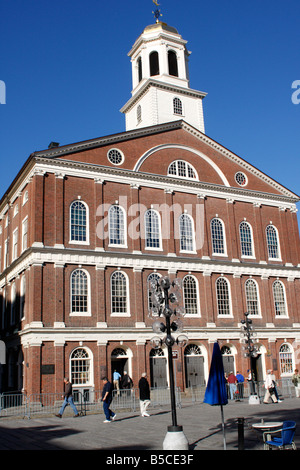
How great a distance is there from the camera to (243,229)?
41.5m

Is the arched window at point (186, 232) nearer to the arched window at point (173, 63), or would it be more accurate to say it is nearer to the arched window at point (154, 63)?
the arched window at point (154, 63)

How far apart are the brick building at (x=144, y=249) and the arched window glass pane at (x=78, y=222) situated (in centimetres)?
8

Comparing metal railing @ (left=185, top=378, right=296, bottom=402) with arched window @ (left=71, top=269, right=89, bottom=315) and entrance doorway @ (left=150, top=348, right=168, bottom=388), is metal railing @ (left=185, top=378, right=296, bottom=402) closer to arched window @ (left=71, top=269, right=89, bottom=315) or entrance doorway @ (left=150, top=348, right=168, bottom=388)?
entrance doorway @ (left=150, top=348, right=168, bottom=388)

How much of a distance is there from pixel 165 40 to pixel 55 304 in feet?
91.7

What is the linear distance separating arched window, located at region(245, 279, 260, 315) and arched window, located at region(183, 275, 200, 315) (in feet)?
16.3

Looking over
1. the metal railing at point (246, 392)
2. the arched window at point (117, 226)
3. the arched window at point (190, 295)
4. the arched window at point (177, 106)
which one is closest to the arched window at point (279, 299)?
the metal railing at point (246, 392)

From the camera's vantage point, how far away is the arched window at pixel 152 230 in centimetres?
3641

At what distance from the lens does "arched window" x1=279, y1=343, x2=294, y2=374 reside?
39.4 m

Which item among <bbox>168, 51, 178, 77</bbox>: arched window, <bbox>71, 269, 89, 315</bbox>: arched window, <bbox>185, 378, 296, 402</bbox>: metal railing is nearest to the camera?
<bbox>185, 378, 296, 402</bbox>: metal railing

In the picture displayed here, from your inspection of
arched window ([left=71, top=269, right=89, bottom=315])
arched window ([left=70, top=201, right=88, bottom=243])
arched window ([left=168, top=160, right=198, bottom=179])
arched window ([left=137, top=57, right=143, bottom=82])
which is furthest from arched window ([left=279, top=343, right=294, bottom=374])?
arched window ([left=137, top=57, right=143, bottom=82])

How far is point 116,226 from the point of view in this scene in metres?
35.4

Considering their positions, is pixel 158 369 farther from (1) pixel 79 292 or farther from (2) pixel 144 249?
(2) pixel 144 249

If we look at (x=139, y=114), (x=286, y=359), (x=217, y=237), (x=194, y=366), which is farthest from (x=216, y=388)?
(x=139, y=114)
